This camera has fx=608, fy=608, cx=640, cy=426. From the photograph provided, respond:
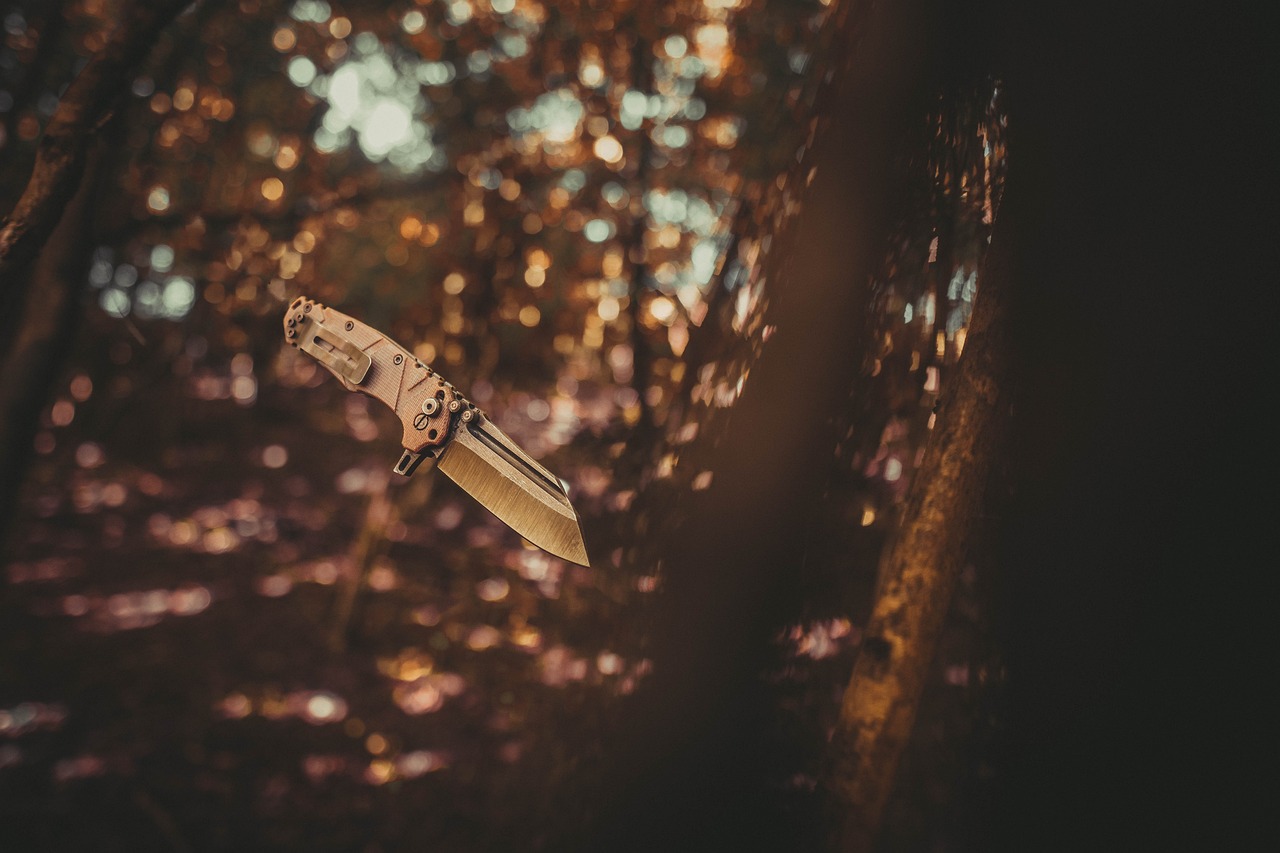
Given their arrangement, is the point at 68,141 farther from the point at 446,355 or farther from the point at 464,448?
the point at 446,355

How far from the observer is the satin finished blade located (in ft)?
4.51

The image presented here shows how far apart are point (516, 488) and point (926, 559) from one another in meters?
1.20

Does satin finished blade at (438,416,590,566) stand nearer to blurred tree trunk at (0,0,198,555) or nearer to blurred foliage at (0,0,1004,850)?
blurred foliage at (0,0,1004,850)

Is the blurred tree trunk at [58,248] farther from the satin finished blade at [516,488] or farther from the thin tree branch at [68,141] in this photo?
the satin finished blade at [516,488]

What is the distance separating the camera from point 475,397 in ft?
28.3

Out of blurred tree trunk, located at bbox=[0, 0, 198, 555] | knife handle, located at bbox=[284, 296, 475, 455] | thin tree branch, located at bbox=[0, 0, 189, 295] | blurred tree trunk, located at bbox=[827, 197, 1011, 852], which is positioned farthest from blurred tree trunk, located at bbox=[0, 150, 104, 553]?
blurred tree trunk, located at bbox=[827, 197, 1011, 852]

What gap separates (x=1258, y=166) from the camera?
158cm

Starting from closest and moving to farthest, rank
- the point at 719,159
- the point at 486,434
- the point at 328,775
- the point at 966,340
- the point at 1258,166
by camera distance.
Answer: the point at 486,434 → the point at 1258,166 → the point at 966,340 → the point at 328,775 → the point at 719,159

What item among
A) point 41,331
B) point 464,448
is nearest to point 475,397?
point 41,331

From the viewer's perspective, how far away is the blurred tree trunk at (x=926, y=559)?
5.75 feet

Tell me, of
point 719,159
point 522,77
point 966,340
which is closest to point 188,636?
point 522,77

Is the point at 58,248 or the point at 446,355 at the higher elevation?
the point at 446,355

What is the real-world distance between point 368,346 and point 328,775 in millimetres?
4443

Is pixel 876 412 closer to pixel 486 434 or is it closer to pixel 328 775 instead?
pixel 486 434
